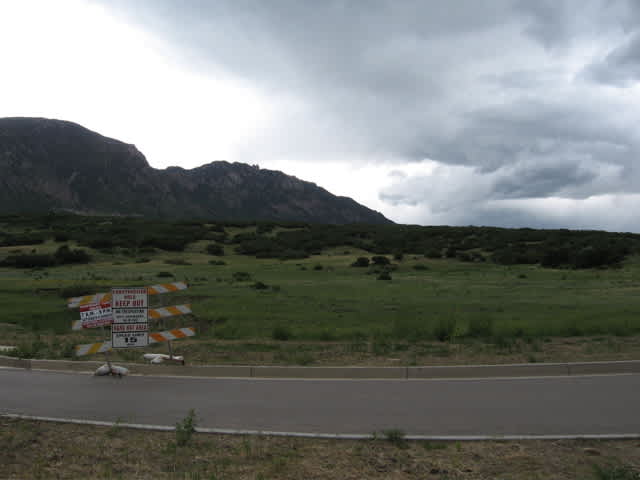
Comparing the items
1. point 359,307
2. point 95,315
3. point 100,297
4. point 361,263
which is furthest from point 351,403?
point 361,263

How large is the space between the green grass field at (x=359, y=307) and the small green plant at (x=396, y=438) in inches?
185

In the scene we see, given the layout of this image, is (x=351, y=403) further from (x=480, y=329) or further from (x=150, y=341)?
(x=480, y=329)

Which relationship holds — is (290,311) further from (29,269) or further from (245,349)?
(29,269)

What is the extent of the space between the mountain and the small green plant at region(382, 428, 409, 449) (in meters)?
123

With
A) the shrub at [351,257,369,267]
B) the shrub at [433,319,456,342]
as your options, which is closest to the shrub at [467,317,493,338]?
the shrub at [433,319,456,342]

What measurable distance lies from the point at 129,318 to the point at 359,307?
11396 mm

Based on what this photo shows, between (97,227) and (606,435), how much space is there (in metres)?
68.4

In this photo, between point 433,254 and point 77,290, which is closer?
point 77,290

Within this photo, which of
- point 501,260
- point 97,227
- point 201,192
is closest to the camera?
point 501,260

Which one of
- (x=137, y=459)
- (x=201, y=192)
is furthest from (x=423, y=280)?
(x=201, y=192)

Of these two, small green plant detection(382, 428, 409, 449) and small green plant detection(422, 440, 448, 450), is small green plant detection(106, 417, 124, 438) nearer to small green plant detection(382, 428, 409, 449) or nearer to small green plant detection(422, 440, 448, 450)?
small green plant detection(382, 428, 409, 449)

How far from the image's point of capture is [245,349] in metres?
12.4

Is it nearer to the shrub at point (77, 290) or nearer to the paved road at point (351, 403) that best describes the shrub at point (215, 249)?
the shrub at point (77, 290)

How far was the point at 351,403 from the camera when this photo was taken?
8.17 metres
